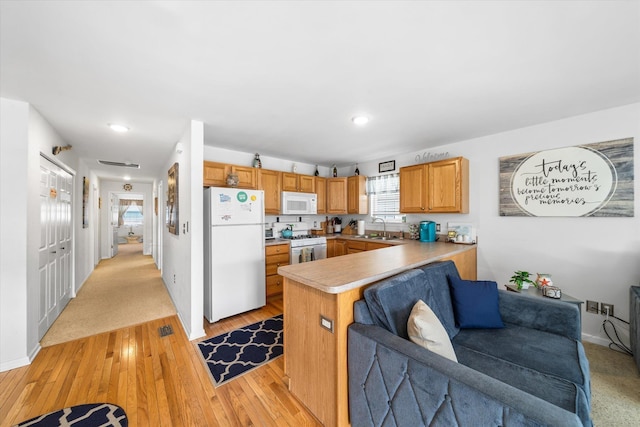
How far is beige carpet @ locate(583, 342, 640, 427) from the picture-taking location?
1579 mm

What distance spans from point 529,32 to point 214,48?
1.93 meters

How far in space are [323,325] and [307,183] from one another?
3.45 metres

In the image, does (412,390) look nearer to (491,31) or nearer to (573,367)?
(573,367)

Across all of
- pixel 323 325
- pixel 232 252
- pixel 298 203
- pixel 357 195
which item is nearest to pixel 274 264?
pixel 232 252

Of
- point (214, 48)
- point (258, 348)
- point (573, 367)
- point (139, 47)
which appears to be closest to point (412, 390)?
point (573, 367)

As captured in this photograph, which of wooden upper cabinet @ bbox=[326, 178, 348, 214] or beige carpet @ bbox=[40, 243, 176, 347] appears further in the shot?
wooden upper cabinet @ bbox=[326, 178, 348, 214]

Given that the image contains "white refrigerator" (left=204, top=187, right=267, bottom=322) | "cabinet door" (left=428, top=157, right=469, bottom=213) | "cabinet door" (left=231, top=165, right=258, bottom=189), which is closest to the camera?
"white refrigerator" (left=204, top=187, right=267, bottom=322)

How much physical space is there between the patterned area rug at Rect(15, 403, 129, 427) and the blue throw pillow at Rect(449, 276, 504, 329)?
2.50m

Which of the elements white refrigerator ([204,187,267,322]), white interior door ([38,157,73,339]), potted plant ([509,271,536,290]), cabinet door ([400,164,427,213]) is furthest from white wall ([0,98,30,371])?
potted plant ([509,271,536,290])

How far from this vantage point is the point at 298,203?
4.44m

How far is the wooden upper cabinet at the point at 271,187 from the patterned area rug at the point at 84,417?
2.82m

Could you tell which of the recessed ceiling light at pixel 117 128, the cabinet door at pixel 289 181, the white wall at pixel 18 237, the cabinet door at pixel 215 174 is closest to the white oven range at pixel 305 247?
the cabinet door at pixel 289 181

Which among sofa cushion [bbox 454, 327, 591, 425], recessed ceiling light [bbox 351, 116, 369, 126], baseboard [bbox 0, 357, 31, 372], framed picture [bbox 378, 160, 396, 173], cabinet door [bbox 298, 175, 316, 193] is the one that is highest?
recessed ceiling light [bbox 351, 116, 369, 126]

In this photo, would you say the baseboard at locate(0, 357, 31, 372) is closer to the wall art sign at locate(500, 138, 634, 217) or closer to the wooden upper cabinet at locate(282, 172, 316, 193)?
the wooden upper cabinet at locate(282, 172, 316, 193)
